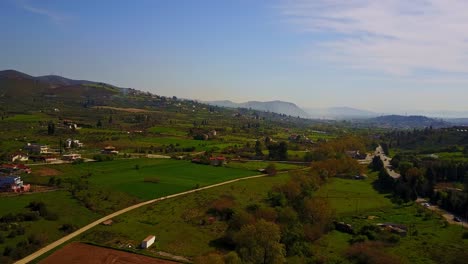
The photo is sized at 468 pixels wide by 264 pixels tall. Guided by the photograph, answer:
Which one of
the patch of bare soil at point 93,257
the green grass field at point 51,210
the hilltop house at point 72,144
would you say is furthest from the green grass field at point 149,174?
the hilltop house at point 72,144

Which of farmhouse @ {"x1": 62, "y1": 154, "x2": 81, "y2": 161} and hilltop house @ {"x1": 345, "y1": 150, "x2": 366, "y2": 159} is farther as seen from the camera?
hilltop house @ {"x1": 345, "y1": 150, "x2": 366, "y2": 159}

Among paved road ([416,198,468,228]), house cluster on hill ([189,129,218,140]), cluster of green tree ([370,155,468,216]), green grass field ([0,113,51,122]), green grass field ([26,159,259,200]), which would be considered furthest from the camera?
green grass field ([0,113,51,122])

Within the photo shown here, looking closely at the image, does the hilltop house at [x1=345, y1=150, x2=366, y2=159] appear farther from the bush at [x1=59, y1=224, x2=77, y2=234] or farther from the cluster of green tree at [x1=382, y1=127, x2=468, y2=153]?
the bush at [x1=59, y1=224, x2=77, y2=234]


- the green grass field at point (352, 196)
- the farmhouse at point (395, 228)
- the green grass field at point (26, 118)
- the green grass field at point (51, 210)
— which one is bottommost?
the green grass field at point (51, 210)

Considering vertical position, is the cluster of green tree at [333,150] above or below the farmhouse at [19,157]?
above

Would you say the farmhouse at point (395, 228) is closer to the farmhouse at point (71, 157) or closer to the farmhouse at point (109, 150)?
the farmhouse at point (71, 157)

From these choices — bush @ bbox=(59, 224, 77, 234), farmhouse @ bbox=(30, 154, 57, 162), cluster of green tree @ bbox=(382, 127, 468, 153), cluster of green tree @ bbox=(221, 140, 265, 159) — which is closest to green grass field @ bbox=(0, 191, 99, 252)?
bush @ bbox=(59, 224, 77, 234)

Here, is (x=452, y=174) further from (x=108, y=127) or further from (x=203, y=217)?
(x=108, y=127)

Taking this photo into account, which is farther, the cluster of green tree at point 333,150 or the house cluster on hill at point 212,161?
the cluster of green tree at point 333,150

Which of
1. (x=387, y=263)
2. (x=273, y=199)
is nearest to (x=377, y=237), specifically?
(x=387, y=263)
